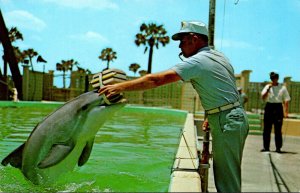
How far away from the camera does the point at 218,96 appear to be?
350 centimetres

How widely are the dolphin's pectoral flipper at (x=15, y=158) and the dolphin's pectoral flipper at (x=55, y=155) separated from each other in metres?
0.42

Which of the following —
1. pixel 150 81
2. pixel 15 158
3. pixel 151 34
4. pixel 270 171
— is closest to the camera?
pixel 150 81

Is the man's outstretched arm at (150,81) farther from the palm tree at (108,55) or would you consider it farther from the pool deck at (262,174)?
the palm tree at (108,55)

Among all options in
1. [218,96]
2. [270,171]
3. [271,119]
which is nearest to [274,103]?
[271,119]

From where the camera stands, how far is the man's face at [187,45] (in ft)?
11.8

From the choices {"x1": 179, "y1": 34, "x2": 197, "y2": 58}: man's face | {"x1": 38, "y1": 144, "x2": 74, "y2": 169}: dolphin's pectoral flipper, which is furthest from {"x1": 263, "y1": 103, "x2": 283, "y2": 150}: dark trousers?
{"x1": 38, "y1": 144, "x2": 74, "y2": 169}: dolphin's pectoral flipper

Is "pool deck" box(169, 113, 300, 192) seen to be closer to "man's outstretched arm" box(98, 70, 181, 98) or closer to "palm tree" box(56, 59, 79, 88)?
"man's outstretched arm" box(98, 70, 181, 98)

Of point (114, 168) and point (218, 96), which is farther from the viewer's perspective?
point (114, 168)

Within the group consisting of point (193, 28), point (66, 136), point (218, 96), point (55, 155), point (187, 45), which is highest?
point (193, 28)

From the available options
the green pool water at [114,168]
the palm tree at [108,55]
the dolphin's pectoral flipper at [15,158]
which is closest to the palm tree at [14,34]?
the palm tree at [108,55]

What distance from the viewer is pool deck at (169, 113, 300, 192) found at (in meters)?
3.40

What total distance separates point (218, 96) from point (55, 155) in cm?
144

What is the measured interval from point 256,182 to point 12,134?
6973 mm

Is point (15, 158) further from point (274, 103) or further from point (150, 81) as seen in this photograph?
point (274, 103)
